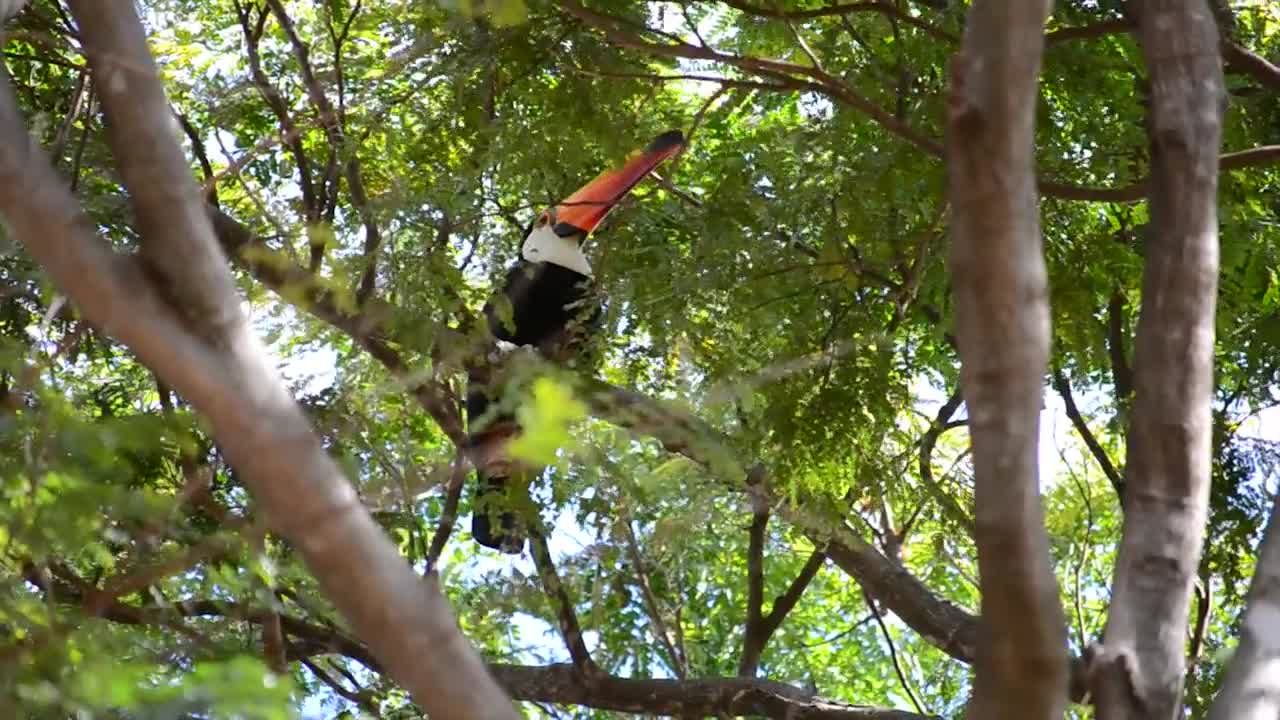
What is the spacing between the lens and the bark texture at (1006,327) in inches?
68.7

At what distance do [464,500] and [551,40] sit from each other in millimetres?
2036

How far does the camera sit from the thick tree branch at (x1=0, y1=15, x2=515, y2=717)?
5.24 feet

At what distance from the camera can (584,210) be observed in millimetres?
4875

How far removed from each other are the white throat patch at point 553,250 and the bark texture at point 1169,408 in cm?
290

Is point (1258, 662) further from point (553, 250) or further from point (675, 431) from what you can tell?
point (553, 250)

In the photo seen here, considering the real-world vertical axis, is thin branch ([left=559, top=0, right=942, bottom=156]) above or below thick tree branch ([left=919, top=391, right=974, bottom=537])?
above

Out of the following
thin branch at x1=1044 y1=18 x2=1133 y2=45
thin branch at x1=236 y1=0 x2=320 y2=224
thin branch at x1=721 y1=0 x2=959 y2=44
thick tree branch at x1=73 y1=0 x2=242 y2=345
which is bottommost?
thick tree branch at x1=73 y1=0 x2=242 y2=345

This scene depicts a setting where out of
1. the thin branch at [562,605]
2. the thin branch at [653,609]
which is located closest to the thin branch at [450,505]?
the thin branch at [562,605]

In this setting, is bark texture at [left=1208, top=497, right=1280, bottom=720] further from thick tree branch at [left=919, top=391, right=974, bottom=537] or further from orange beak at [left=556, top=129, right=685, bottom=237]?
orange beak at [left=556, top=129, right=685, bottom=237]

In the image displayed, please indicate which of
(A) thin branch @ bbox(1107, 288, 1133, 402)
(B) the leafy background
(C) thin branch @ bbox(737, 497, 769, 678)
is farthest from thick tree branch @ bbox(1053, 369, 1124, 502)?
(C) thin branch @ bbox(737, 497, 769, 678)

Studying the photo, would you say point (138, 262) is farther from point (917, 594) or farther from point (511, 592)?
point (917, 594)

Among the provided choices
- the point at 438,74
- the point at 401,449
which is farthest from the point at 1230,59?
the point at 401,449

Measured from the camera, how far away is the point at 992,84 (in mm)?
1747

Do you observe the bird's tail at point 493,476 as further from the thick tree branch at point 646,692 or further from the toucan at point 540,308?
the thick tree branch at point 646,692
